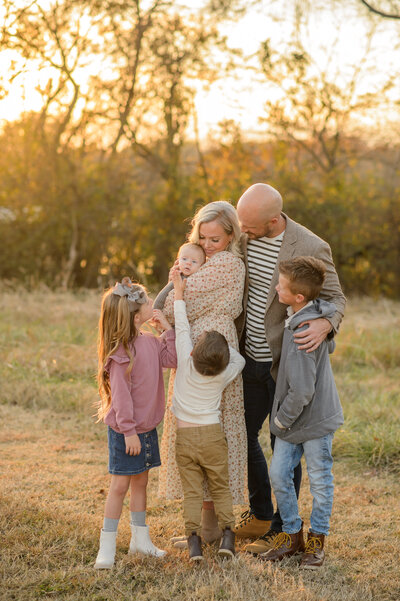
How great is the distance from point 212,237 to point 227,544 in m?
1.59

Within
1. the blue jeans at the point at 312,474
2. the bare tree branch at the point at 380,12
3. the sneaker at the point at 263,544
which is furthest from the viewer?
the bare tree branch at the point at 380,12

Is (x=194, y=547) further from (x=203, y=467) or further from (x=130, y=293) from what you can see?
(x=130, y=293)

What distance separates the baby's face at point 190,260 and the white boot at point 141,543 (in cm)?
138

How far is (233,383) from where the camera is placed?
372cm

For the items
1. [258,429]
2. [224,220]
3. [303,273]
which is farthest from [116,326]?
[258,429]

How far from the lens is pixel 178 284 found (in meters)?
3.58

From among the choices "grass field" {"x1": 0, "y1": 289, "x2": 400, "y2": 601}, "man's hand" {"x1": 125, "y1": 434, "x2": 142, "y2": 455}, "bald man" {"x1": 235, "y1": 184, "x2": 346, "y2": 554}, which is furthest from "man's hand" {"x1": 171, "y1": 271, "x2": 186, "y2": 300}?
"grass field" {"x1": 0, "y1": 289, "x2": 400, "y2": 601}

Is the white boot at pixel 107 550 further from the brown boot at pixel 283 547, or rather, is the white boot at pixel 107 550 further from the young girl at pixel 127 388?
the brown boot at pixel 283 547

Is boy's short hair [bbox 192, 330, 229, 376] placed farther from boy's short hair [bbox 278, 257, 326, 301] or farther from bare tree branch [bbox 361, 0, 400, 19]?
bare tree branch [bbox 361, 0, 400, 19]

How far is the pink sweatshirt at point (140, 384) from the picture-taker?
3373 mm

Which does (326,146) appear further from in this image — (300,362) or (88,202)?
(300,362)

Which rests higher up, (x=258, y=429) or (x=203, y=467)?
(x=258, y=429)

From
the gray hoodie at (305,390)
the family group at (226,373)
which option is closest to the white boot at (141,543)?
the family group at (226,373)

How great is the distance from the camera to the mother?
3.59 m
